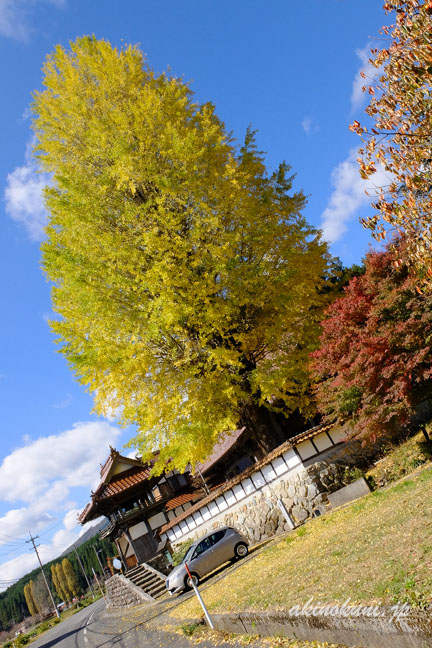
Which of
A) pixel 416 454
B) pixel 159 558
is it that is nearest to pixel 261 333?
pixel 416 454

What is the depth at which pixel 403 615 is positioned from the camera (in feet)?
11.2

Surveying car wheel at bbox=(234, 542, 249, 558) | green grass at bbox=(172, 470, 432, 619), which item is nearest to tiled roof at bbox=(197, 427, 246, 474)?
car wheel at bbox=(234, 542, 249, 558)

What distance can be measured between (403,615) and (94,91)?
15.8 meters

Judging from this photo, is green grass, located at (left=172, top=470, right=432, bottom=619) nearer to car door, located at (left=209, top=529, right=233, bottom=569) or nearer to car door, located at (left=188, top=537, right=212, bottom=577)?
car door, located at (left=188, top=537, right=212, bottom=577)

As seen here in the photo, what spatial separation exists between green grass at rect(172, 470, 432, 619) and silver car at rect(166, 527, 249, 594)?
3.26 metres

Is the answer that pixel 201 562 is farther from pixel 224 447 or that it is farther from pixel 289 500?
pixel 224 447

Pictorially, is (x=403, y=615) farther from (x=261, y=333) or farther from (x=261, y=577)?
(x=261, y=333)

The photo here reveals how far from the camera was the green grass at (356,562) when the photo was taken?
14.1 feet

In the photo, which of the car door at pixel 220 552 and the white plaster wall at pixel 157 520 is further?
the white plaster wall at pixel 157 520

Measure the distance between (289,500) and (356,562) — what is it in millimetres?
8928

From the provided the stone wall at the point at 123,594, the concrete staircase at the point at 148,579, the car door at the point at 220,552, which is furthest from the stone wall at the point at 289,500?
the stone wall at the point at 123,594

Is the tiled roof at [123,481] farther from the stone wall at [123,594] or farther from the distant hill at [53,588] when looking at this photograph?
the distant hill at [53,588]

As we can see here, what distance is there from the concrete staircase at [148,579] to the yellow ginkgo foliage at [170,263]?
1169 centimetres

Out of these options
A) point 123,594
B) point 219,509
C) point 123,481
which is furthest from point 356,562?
point 123,481
